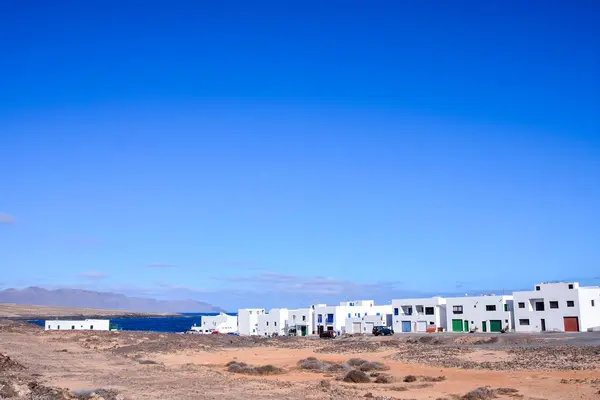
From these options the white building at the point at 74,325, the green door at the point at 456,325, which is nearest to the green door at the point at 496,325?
the green door at the point at 456,325

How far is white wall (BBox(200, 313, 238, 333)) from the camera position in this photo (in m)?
140

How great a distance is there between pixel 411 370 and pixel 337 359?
13.6m

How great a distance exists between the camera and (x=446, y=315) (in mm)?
104688

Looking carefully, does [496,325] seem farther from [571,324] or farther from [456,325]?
[571,324]

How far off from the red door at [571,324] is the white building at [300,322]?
168 ft

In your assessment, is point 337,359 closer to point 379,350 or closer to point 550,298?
point 379,350

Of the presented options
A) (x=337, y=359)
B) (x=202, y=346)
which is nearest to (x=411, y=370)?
(x=337, y=359)

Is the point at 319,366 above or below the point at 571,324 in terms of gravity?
below

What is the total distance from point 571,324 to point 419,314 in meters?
27.3

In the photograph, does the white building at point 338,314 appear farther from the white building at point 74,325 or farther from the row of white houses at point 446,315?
the white building at point 74,325

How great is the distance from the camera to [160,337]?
99.2 metres

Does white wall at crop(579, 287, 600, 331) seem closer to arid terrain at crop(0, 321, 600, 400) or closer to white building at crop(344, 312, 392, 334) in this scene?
arid terrain at crop(0, 321, 600, 400)

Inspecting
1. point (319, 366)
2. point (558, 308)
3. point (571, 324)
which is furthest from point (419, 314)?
point (319, 366)

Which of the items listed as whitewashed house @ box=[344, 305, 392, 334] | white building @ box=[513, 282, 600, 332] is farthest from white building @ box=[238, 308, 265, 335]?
white building @ box=[513, 282, 600, 332]
